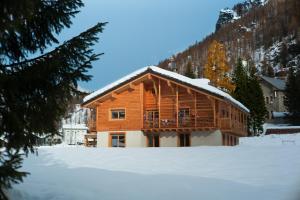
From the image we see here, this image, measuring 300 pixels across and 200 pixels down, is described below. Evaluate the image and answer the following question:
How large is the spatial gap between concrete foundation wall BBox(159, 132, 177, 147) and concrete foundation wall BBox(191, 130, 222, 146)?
4.73 ft

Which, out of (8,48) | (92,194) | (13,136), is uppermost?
(8,48)

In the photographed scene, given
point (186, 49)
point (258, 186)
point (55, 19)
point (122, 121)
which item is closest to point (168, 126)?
point (122, 121)

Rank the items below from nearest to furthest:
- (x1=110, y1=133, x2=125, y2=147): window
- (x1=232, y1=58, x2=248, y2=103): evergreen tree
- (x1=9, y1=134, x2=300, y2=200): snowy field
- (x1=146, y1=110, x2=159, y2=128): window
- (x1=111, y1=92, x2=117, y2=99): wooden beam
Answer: (x1=9, y1=134, x2=300, y2=200): snowy field
(x1=146, y1=110, x2=159, y2=128): window
(x1=110, y1=133, x2=125, y2=147): window
(x1=111, y1=92, x2=117, y2=99): wooden beam
(x1=232, y1=58, x2=248, y2=103): evergreen tree

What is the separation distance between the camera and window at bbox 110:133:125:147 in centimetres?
3582

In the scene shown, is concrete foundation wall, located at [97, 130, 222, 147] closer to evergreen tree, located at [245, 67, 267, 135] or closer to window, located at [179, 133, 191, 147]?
window, located at [179, 133, 191, 147]

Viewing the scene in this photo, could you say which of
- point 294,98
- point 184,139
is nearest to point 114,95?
point 184,139

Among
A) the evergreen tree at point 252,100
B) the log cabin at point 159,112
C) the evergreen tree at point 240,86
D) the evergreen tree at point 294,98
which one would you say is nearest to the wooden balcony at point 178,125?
the log cabin at point 159,112

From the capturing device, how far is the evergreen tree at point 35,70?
6578 millimetres

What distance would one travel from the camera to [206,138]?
1339 inches

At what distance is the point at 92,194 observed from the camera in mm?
10367

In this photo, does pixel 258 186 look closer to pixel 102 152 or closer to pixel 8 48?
pixel 8 48

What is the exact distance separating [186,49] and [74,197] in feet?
555

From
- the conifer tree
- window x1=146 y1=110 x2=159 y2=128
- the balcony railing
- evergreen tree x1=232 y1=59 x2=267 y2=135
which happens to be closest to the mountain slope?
the conifer tree

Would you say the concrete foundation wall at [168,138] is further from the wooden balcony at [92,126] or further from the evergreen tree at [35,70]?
the evergreen tree at [35,70]
